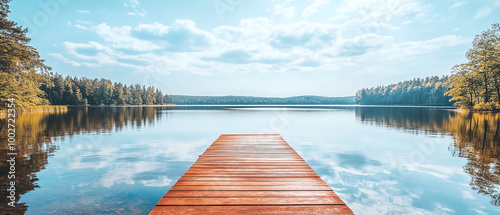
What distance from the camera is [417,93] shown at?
153250 mm

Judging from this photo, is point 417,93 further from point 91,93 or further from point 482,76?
point 91,93

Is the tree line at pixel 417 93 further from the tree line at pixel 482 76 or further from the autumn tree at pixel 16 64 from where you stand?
the autumn tree at pixel 16 64

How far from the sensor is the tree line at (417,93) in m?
131

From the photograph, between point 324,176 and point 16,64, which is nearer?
point 324,176

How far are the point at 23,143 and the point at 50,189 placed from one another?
9.65 metres

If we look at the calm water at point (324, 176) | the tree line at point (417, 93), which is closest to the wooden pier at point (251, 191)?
the calm water at point (324, 176)

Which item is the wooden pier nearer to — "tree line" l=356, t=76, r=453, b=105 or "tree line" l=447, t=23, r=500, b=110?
"tree line" l=447, t=23, r=500, b=110

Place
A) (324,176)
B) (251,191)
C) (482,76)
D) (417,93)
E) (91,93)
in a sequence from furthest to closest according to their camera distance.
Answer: (417,93) < (91,93) < (482,76) < (324,176) < (251,191)

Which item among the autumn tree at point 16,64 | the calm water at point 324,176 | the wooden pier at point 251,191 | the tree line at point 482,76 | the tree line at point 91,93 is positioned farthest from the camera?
the tree line at point 91,93

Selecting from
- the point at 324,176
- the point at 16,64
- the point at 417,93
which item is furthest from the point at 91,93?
the point at 417,93

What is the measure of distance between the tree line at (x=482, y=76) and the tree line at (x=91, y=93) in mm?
110087

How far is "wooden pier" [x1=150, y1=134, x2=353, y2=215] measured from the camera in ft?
13.8

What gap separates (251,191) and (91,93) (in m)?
135

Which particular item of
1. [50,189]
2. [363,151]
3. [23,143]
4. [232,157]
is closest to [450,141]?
[363,151]
